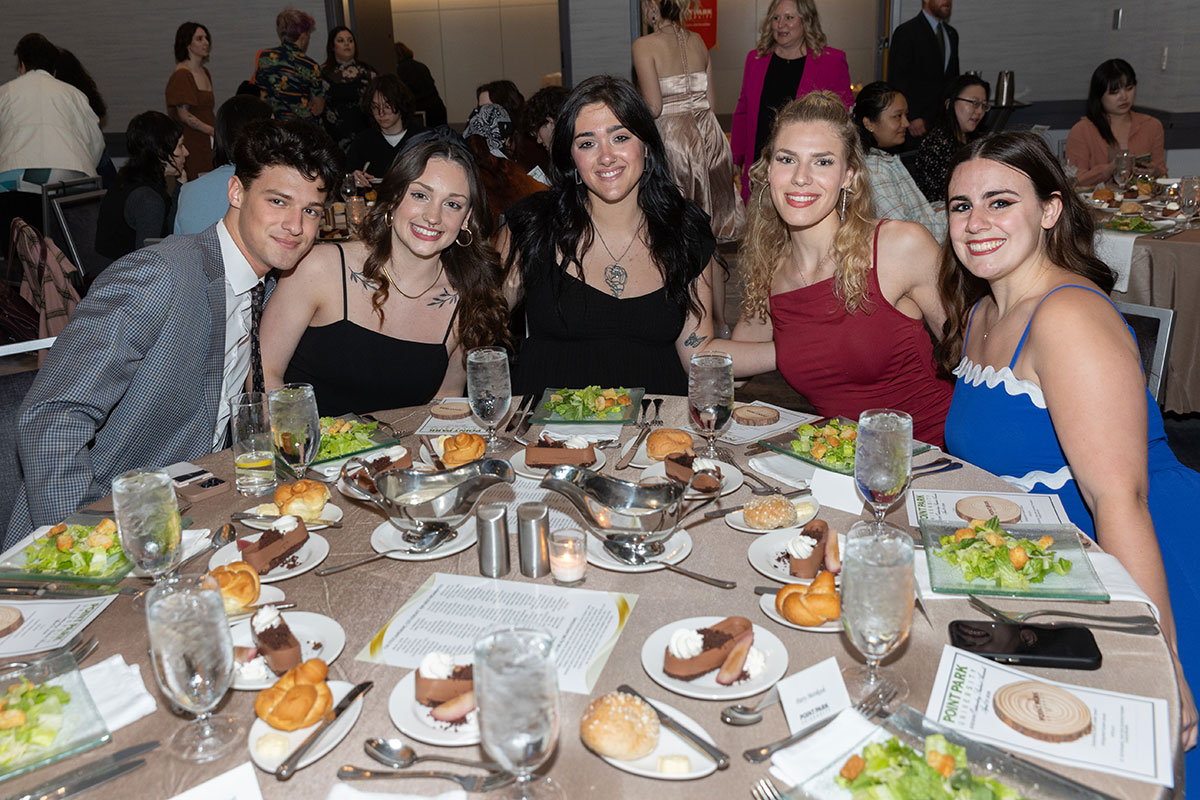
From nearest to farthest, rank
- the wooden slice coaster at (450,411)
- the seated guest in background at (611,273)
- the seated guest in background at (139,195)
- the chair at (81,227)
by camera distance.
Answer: the wooden slice coaster at (450,411) → the seated guest in background at (611,273) → the chair at (81,227) → the seated guest in background at (139,195)

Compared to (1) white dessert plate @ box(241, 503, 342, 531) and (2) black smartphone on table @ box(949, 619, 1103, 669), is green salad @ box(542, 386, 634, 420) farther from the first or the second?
(2) black smartphone on table @ box(949, 619, 1103, 669)

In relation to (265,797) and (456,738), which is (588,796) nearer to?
(456,738)

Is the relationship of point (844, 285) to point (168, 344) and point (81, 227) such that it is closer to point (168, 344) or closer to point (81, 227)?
point (168, 344)

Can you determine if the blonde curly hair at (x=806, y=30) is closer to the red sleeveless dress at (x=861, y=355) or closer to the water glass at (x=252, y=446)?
the red sleeveless dress at (x=861, y=355)

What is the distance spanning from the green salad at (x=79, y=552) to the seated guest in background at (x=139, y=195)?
11.7 ft

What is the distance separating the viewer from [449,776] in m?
1.03

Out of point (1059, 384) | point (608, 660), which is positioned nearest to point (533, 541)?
point (608, 660)

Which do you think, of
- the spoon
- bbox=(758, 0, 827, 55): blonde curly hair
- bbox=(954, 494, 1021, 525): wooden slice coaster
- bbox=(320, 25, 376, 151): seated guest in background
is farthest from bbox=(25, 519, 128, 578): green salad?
bbox=(320, 25, 376, 151): seated guest in background

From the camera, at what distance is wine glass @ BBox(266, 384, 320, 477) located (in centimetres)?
180

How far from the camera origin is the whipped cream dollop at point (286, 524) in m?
1.64

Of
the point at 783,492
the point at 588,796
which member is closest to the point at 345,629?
the point at 588,796

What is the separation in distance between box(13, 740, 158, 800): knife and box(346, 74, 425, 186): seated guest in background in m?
5.39

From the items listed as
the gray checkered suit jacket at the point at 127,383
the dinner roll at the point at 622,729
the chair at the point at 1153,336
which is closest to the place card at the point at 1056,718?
the dinner roll at the point at 622,729

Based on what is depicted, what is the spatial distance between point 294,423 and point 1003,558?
1.30 metres
